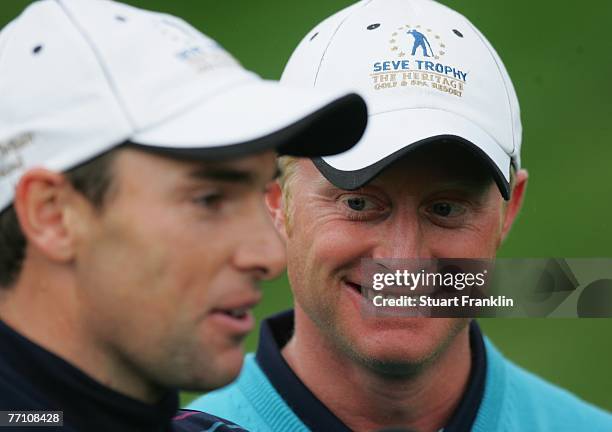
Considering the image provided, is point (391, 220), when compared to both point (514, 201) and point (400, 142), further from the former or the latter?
point (514, 201)

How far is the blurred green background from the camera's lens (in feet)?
18.1

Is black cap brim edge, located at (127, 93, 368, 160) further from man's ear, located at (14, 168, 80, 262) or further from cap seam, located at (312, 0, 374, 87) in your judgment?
cap seam, located at (312, 0, 374, 87)

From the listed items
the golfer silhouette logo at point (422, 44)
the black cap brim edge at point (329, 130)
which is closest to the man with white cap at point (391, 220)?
the golfer silhouette logo at point (422, 44)

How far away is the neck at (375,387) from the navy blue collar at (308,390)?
0.03 m

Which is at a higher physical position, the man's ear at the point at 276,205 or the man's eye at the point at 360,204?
the man's eye at the point at 360,204

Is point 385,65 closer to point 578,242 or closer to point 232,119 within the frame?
point 232,119

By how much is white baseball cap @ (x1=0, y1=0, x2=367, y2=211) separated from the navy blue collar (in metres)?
0.91

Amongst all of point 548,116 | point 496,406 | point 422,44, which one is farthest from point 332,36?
point 548,116

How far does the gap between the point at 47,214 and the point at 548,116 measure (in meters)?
4.90

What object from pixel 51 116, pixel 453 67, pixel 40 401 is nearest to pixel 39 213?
pixel 51 116

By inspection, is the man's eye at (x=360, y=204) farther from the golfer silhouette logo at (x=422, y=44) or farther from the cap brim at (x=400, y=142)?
the golfer silhouette logo at (x=422, y=44)

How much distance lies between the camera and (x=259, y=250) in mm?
1819

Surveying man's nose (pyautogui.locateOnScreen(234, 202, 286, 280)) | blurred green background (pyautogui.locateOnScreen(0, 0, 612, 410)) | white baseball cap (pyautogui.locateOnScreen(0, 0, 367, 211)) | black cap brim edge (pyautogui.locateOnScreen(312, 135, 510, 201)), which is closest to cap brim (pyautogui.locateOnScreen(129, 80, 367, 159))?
white baseball cap (pyautogui.locateOnScreen(0, 0, 367, 211))

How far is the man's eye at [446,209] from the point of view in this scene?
2537mm
